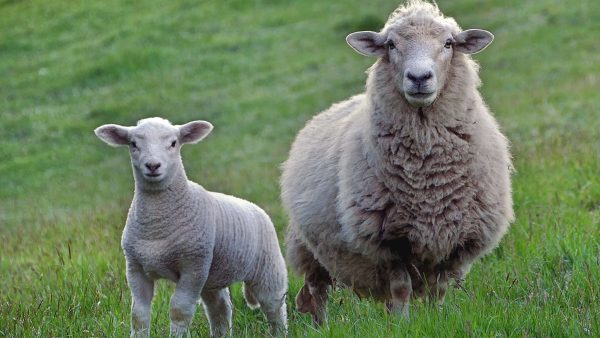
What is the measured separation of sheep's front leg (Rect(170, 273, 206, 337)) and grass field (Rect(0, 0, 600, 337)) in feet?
1.07

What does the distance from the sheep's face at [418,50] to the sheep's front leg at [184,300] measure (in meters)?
1.45

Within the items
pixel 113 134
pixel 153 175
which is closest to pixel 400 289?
pixel 153 175

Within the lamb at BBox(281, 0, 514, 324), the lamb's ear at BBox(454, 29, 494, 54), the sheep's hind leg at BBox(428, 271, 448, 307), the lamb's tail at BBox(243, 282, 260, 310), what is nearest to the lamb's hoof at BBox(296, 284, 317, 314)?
the lamb at BBox(281, 0, 514, 324)

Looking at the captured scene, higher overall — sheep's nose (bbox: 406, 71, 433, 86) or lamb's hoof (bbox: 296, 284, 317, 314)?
sheep's nose (bbox: 406, 71, 433, 86)

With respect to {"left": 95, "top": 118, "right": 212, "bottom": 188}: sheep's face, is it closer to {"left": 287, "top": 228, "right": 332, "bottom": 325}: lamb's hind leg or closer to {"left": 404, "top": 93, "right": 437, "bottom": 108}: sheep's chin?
{"left": 404, "top": 93, "right": 437, "bottom": 108}: sheep's chin

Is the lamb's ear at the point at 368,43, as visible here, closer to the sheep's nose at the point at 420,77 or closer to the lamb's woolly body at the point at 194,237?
the sheep's nose at the point at 420,77

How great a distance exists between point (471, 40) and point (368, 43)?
1.87 feet

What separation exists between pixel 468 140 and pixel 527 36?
15.9 m

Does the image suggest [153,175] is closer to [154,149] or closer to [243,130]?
[154,149]

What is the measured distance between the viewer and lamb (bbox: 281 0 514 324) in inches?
190

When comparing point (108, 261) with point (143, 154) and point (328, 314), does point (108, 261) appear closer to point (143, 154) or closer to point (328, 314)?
point (328, 314)

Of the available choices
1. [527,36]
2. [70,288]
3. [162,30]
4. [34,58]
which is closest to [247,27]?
[162,30]

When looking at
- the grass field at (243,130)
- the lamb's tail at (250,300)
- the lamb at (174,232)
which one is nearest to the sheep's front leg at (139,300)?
the lamb at (174,232)

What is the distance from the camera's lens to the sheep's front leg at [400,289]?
4.84 metres
